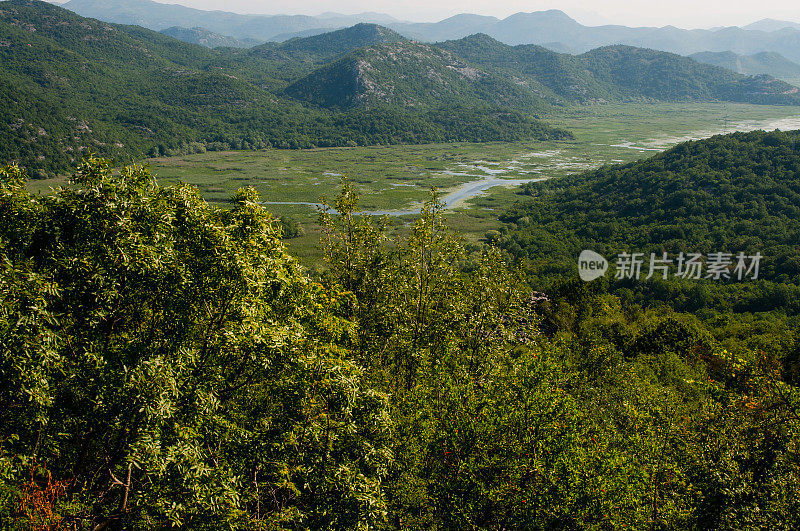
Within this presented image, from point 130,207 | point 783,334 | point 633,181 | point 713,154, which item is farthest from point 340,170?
point 130,207

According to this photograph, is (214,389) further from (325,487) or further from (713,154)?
(713,154)

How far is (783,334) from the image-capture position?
51.9 meters

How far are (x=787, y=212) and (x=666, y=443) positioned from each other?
10129 centimetres

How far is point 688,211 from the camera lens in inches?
→ 4082

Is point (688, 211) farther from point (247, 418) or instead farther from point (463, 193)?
point (247, 418)

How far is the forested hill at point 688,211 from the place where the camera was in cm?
9062

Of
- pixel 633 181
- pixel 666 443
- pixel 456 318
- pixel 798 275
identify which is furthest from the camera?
pixel 633 181
